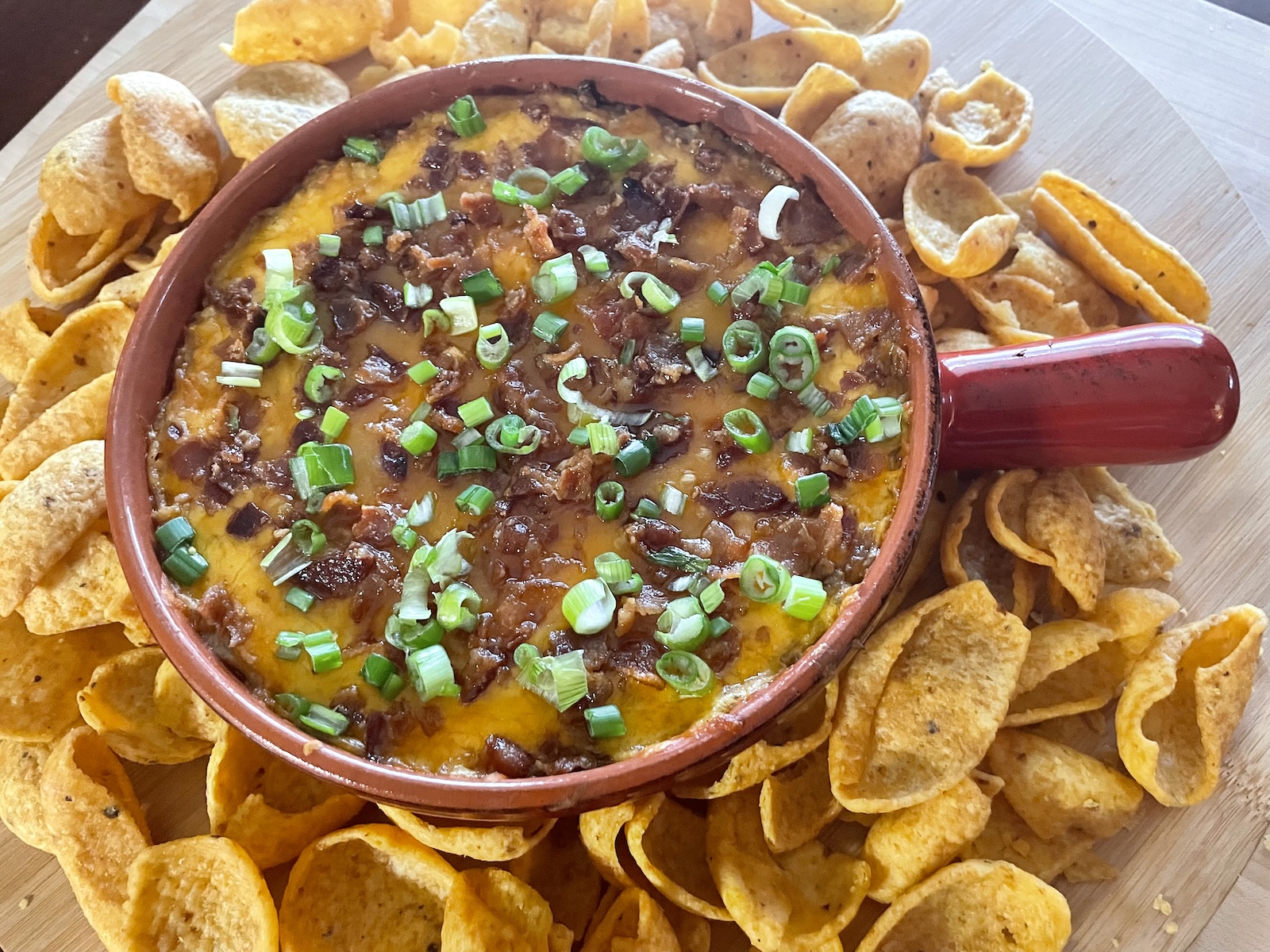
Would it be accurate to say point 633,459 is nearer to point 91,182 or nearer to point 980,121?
point 980,121

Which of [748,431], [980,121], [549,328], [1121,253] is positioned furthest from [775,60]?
[748,431]

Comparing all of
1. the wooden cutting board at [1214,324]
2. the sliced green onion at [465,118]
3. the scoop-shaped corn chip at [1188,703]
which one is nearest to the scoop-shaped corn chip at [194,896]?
the wooden cutting board at [1214,324]

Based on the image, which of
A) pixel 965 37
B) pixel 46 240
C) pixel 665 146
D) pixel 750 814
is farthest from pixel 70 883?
pixel 965 37

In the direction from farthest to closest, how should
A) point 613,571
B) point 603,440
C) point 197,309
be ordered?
point 197,309 < point 603,440 < point 613,571

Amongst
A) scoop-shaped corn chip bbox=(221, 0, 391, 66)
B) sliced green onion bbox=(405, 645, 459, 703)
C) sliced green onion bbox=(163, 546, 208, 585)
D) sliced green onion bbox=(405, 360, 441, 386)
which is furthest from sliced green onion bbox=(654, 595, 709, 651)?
scoop-shaped corn chip bbox=(221, 0, 391, 66)

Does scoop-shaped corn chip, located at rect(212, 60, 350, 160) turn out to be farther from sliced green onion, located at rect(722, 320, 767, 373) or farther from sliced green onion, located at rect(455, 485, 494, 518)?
sliced green onion, located at rect(722, 320, 767, 373)

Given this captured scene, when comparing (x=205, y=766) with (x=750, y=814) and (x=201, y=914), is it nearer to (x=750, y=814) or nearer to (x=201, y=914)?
(x=201, y=914)

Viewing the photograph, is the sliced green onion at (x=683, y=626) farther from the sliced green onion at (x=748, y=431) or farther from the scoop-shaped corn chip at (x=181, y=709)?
the scoop-shaped corn chip at (x=181, y=709)
